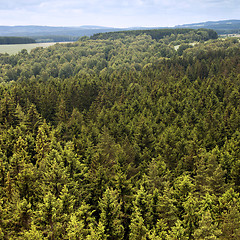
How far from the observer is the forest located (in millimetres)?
28250

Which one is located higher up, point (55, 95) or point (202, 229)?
point (55, 95)

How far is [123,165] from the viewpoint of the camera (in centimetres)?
4056

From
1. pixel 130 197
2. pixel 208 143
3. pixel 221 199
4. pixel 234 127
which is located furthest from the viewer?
pixel 234 127

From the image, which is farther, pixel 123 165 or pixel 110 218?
pixel 123 165

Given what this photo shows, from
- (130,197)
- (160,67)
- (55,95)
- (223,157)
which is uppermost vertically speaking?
(160,67)

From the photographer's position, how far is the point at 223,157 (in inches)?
1615

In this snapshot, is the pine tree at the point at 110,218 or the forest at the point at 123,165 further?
the pine tree at the point at 110,218

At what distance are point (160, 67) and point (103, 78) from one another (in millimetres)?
38999

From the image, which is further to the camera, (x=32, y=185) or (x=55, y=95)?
(x=55, y=95)

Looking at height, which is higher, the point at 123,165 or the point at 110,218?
the point at 123,165

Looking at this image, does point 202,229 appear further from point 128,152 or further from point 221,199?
point 128,152

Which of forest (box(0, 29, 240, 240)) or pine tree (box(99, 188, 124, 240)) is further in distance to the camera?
pine tree (box(99, 188, 124, 240))

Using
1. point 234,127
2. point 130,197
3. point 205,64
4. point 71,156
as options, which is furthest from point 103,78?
point 130,197

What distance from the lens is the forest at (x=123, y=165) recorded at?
92.7ft
